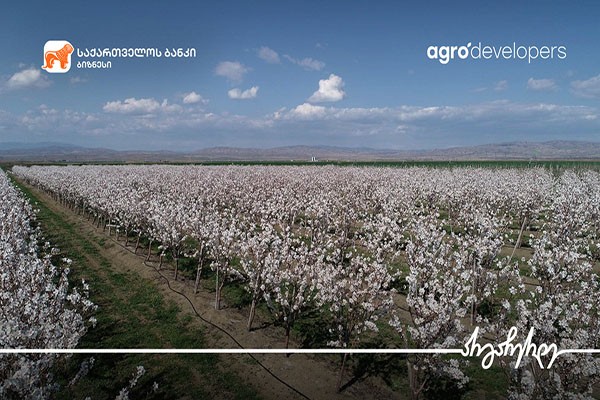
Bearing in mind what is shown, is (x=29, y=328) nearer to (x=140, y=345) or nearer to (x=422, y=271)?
(x=140, y=345)

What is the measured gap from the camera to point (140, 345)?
14.2 metres

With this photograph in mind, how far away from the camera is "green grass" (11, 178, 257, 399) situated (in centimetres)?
1157

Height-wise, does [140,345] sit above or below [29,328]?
below

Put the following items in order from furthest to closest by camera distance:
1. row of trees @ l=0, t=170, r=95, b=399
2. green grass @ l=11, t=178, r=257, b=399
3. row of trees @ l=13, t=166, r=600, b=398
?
green grass @ l=11, t=178, r=257, b=399 → row of trees @ l=13, t=166, r=600, b=398 → row of trees @ l=0, t=170, r=95, b=399

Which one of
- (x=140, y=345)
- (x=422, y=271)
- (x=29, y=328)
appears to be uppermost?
(x=422, y=271)

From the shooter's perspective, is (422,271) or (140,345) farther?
(140,345)

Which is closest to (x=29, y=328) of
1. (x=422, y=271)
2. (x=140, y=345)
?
(x=140, y=345)

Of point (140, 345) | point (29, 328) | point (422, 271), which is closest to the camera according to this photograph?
point (29, 328)

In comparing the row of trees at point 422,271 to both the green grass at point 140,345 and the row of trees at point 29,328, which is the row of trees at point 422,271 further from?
the row of trees at point 29,328

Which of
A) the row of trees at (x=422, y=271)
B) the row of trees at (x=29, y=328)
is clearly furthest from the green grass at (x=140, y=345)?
the row of trees at (x=422, y=271)

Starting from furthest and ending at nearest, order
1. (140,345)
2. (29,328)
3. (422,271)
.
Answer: (140,345), (422,271), (29,328)

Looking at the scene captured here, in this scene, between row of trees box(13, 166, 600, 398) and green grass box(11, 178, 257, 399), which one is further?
green grass box(11, 178, 257, 399)

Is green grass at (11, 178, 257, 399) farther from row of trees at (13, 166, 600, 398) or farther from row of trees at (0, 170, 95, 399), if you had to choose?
row of trees at (13, 166, 600, 398)

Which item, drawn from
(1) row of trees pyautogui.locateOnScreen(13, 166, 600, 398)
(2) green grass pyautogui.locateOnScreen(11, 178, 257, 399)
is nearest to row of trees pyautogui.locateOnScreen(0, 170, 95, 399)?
(2) green grass pyautogui.locateOnScreen(11, 178, 257, 399)
